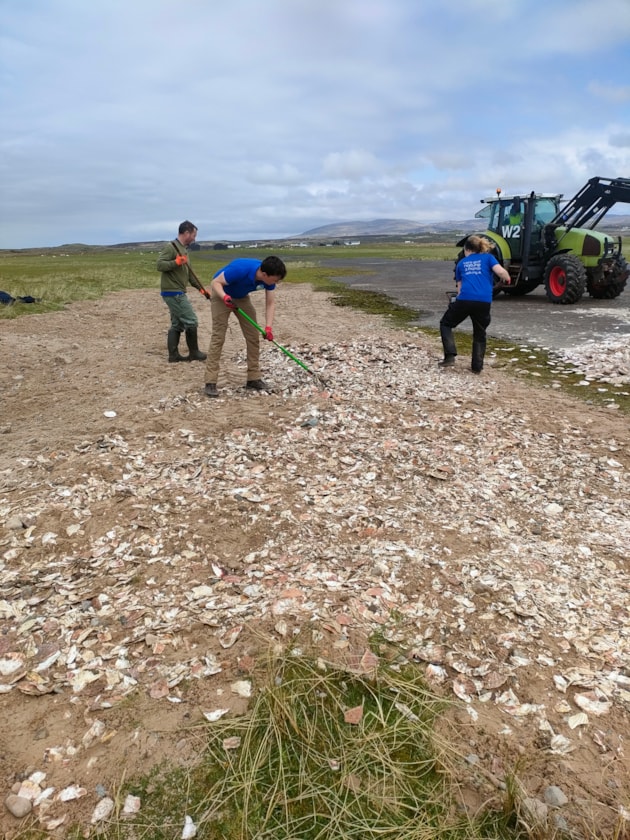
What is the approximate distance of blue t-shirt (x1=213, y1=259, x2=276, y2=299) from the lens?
7562 millimetres

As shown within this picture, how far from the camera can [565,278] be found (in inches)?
655

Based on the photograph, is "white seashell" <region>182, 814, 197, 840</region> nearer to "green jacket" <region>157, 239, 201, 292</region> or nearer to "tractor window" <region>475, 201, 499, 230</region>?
"green jacket" <region>157, 239, 201, 292</region>

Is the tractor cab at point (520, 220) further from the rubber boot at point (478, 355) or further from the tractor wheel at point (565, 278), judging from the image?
the rubber boot at point (478, 355)

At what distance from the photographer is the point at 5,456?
6.43m

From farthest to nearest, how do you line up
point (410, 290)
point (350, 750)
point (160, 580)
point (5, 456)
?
point (410, 290), point (5, 456), point (160, 580), point (350, 750)

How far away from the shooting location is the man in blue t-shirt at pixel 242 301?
737 cm

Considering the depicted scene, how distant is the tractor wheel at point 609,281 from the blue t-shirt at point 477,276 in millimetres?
10069

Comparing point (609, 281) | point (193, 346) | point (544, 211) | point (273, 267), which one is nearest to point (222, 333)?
point (273, 267)

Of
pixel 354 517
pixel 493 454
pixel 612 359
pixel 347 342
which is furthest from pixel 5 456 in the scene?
pixel 612 359

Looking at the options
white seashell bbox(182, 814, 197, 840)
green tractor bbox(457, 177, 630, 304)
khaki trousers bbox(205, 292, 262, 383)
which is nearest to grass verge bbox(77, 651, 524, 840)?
white seashell bbox(182, 814, 197, 840)

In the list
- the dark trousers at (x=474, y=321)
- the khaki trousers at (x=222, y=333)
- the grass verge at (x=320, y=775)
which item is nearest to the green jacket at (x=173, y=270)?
the khaki trousers at (x=222, y=333)

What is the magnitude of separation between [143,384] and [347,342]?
4.78 m

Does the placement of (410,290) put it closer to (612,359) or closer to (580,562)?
(612,359)

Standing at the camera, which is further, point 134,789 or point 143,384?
point 143,384
